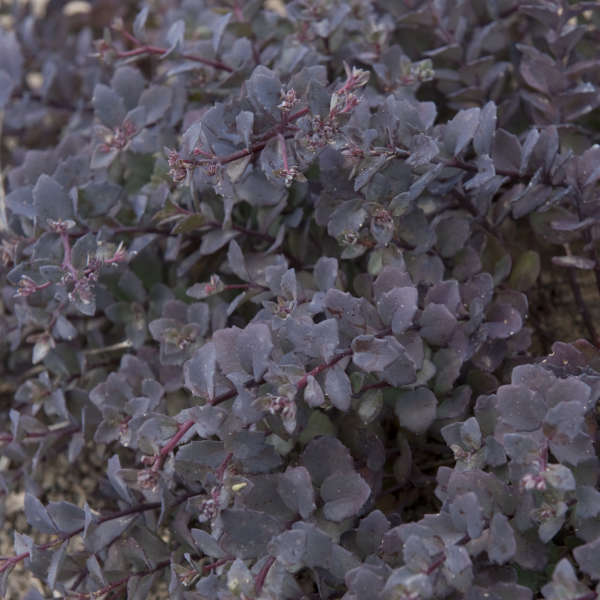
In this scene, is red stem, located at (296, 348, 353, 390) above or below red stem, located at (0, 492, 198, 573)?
above

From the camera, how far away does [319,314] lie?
4.25 ft

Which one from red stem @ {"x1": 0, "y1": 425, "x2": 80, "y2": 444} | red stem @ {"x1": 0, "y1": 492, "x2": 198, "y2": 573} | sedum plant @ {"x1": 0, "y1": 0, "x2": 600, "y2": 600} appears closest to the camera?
sedum plant @ {"x1": 0, "y1": 0, "x2": 600, "y2": 600}

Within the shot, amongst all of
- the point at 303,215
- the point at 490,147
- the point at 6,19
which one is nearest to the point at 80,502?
the point at 303,215

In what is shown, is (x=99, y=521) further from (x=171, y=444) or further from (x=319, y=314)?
A: (x=319, y=314)

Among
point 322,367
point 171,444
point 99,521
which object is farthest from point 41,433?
point 322,367

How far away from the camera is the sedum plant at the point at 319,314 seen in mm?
1026

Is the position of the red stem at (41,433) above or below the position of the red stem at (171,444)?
below

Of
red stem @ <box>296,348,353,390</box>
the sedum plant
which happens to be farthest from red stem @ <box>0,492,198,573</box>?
red stem @ <box>296,348,353,390</box>

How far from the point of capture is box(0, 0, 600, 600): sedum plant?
103 cm

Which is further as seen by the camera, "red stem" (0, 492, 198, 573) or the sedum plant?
"red stem" (0, 492, 198, 573)

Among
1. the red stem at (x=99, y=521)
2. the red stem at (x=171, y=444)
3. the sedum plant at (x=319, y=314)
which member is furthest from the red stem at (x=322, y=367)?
the red stem at (x=99, y=521)

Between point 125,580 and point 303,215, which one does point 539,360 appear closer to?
point 303,215

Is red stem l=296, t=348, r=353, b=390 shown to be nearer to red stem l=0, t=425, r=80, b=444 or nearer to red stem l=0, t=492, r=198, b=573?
red stem l=0, t=492, r=198, b=573

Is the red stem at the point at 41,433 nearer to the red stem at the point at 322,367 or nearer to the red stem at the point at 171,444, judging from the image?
the red stem at the point at 171,444
